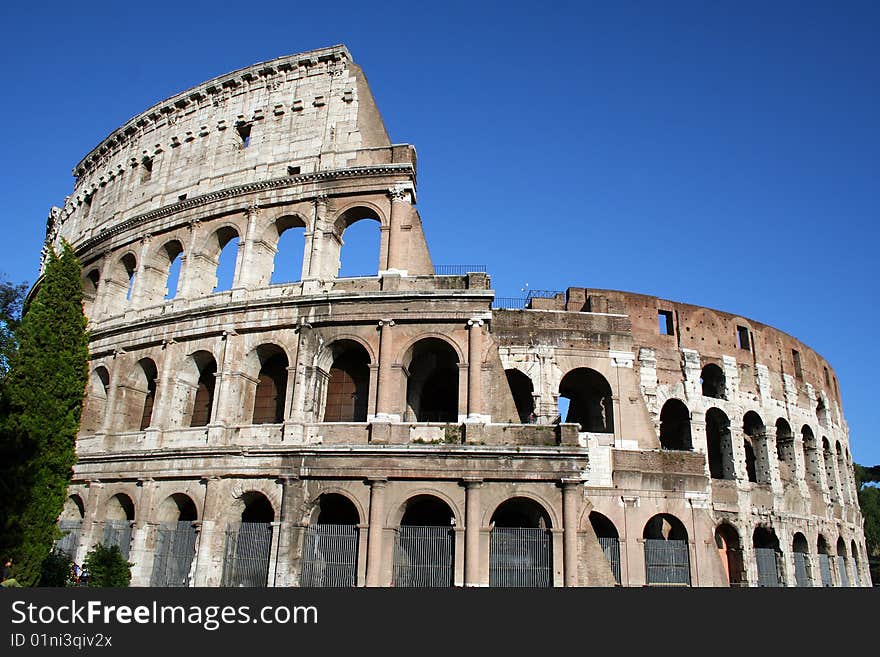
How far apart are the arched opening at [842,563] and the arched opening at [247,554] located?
22.8 meters

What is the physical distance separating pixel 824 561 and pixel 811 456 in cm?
404

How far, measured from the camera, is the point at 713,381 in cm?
2492

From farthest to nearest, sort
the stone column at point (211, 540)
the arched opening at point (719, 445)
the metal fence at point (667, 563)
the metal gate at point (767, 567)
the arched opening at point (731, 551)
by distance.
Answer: the arched opening at point (719, 445) → the metal gate at point (767, 567) → the arched opening at point (731, 551) → the metal fence at point (667, 563) → the stone column at point (211, 540)

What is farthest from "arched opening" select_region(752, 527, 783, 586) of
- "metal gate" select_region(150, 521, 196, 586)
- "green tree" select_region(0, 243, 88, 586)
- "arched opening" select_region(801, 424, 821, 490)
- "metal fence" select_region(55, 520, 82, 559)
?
"metal fence" select_region(55, 520, 82, 559)

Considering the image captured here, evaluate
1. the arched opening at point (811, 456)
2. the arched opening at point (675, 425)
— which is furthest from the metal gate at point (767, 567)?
the arched opening at point (811, 456)

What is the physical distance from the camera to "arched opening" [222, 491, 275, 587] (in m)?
15.7

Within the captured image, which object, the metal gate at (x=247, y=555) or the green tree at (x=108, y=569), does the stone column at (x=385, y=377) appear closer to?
the metal gate at (x=247, y=555)

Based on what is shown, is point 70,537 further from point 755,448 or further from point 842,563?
point 842,563

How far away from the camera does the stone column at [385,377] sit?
1623 cm

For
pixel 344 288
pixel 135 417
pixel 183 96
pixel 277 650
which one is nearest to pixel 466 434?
pixel 344 288

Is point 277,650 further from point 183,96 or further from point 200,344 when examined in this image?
point 183,96

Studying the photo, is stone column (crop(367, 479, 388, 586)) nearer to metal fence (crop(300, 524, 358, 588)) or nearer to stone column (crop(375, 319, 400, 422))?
metal fence (crop(300, 524, 358, 588))

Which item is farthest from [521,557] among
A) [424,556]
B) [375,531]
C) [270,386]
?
[270,386]

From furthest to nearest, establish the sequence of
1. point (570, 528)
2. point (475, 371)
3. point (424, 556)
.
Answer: point (475, 371) → point (424, 556) → point (570, 528)
